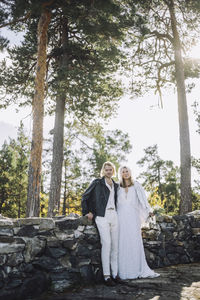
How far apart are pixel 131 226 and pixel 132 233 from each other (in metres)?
0.11

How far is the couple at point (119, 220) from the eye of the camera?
3933mm

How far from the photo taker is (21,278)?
128 inches

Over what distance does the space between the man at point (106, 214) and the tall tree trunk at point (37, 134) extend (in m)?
2.78

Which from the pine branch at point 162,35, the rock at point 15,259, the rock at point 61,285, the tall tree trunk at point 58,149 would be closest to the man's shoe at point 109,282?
the rock at point 61,285

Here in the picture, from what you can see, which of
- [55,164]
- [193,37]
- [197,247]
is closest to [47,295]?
[197,247]

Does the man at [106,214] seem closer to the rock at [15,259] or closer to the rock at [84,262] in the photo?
the rock at [84,262]

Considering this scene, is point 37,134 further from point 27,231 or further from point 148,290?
point 148,290

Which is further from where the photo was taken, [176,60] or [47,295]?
[176,60]

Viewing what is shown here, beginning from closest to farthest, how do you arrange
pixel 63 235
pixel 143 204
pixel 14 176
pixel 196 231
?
pixel 63 235 < pixel 143 204 < pixel 196 231 < pixel 14 176

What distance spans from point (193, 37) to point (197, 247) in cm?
840

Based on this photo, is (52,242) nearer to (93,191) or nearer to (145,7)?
(93,191)

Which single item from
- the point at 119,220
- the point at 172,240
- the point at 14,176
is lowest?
the point at 172,240

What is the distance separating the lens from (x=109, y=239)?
3896mm

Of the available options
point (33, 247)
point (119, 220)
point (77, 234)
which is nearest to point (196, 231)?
point (119, 220)
